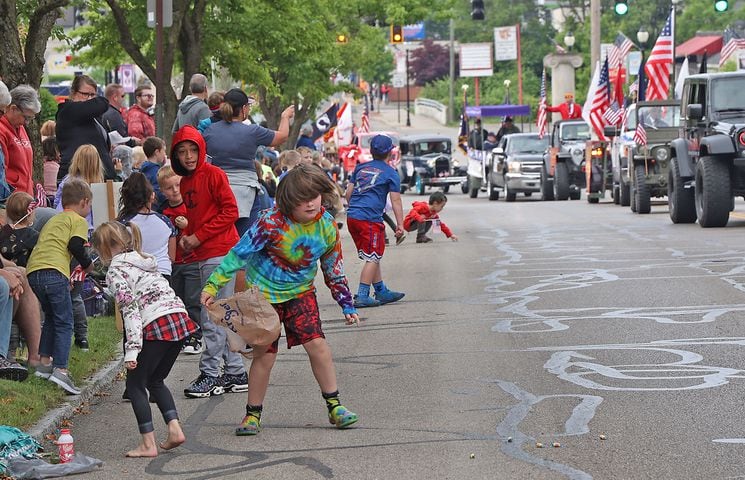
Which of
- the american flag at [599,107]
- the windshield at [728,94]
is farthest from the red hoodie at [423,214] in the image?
the american flag at [599,107]

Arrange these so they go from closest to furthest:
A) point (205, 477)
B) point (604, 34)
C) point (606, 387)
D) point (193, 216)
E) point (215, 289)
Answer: point (205, 477)
point (215, 289)
point (606, 387)
point (193, 216)
point (604, 34)

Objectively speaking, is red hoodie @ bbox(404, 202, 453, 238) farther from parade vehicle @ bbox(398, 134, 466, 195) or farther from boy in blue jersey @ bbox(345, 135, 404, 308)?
parade vehicle @ bbox(398, 134, 466, 195)

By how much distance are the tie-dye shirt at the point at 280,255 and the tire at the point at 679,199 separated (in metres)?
15.9

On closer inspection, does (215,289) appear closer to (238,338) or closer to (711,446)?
(238,338)

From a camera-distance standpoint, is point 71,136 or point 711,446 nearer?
point 711,446

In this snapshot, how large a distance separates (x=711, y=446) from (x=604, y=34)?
86.5 metres

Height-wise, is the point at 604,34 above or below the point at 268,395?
above

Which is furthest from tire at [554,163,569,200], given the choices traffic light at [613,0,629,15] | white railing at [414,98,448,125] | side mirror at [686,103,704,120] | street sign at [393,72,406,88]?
street sign at [393,72,406,88]

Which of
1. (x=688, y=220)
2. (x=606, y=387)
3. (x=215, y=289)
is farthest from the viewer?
(x=688, y=220)

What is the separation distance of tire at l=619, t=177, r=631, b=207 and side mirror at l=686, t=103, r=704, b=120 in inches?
403

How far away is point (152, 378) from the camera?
8.16m

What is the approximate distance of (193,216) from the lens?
10023mm

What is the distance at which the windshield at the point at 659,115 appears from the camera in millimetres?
29275

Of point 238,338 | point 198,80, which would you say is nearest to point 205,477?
point 238,338
